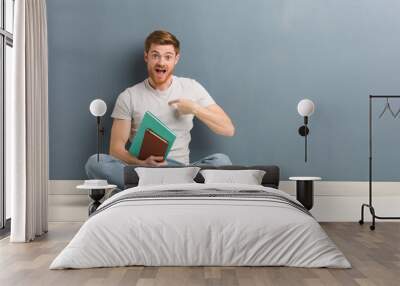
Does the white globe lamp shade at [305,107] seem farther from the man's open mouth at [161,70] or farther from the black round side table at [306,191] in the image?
the man's open mouth at [161,70]

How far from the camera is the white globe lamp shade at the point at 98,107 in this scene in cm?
748

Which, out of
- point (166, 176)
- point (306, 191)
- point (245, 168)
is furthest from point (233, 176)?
point (306, 191)

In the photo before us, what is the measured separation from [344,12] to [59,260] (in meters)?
4.99

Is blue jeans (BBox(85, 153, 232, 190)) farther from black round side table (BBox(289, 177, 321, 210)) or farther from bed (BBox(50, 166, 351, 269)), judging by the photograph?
bed (BBox(50, 166, 351, 269))

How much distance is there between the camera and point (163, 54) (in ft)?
25.2

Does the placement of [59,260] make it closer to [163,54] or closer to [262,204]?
[262,204]

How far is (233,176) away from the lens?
22.8 ft

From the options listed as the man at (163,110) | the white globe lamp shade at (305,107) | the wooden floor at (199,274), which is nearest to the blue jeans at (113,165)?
the man at (163,110)

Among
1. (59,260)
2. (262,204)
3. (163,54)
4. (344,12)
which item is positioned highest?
(344,12)

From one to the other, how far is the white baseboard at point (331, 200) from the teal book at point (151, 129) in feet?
2.91

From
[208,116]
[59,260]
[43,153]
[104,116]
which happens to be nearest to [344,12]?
[208,116]

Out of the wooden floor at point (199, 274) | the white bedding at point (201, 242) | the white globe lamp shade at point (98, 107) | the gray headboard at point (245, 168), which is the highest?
the white globe lamp shade at point (98, 107)

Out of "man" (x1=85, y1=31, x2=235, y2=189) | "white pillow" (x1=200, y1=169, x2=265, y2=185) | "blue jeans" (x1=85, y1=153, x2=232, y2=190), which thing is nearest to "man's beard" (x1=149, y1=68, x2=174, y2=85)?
"man" (x1=85, y1=31, x2=235, y2=189)

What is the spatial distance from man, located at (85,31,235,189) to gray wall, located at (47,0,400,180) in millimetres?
110
